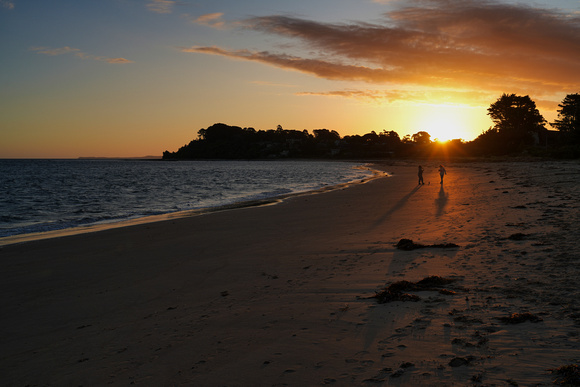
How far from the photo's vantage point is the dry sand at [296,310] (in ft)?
13.2

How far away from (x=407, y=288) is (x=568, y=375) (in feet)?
9.29

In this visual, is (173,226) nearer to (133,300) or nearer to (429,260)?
(133,300)

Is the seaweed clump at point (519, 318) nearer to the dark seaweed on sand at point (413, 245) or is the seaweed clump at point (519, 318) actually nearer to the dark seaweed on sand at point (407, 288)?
the dark seaweed on sand at point (407, 288)

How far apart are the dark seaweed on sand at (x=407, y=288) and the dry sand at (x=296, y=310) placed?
14 centimetres

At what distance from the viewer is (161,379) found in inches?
159

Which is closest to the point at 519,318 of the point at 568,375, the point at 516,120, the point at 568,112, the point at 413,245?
the point at 568,375

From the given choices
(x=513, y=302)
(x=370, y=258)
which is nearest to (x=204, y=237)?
(x=370, y=258)

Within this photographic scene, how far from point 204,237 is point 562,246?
943cm

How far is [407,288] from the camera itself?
6.19 meters

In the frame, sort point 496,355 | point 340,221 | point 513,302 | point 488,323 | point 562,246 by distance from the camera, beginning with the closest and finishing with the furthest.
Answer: point 496,355, point 488,323, point 513,302, point 562,246, point 340,221

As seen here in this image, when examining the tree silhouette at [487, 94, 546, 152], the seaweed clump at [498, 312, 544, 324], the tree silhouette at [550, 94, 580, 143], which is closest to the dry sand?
the seaweed clump at [498, 312, 544, 324]

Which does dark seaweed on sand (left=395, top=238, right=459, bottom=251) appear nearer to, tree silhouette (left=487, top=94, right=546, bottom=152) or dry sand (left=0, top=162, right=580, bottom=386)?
dry sand (left=0, top=162, right=580, bottom=386)

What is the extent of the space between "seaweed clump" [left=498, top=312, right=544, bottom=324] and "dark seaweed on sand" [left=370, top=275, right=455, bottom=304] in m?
1.11

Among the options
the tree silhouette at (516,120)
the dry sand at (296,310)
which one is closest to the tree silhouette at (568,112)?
the tree silhouette at (516,120)
